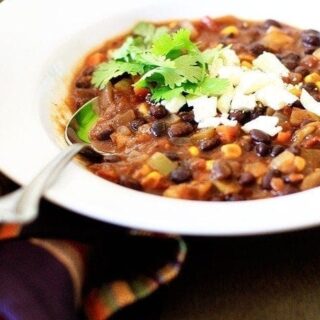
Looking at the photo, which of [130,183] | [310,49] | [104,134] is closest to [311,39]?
[310,49]

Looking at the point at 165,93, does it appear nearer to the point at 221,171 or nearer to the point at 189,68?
the point at 189,68

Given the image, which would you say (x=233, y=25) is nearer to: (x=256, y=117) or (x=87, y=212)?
(x=256, y=117)

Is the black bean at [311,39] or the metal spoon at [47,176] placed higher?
the metal spoon at [47,176]

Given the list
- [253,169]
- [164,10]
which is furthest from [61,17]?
[253,169]

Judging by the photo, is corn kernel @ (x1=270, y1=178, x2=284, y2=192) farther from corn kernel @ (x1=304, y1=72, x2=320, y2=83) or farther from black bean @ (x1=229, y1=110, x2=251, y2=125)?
corn kernel @ (x1=304, y1=72, x2=320, y2=83)

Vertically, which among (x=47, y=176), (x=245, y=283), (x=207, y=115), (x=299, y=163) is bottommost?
(x=245, y=283)

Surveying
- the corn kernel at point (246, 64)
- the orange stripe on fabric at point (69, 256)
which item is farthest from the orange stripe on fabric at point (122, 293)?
the corn kernel at point (246, 64)

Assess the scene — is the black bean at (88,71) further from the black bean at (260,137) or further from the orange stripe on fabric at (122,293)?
the orange stripe on fabric at (122,293)
